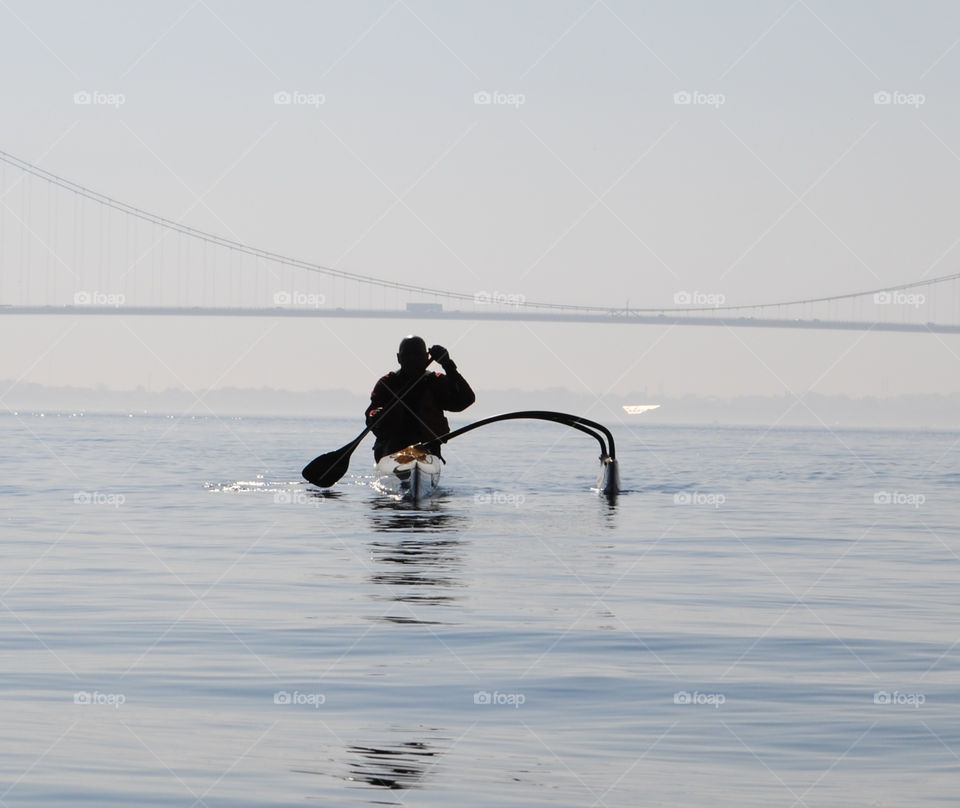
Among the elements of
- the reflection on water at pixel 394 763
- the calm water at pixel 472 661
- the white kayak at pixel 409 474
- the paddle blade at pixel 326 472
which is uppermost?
the paddle blade at pixel 326 472

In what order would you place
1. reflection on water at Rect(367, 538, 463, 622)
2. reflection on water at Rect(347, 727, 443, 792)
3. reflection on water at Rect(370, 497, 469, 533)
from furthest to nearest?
1. reflection on water at Rect(370, 497, 469, 533)
2. reflection on water at Rect(367, 538, 463, 622)
3. reflection on water at Rect(347, 727, 443, 792)

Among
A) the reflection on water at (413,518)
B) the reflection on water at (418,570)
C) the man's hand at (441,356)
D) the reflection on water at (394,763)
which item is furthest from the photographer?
the man's hand at (441,356)

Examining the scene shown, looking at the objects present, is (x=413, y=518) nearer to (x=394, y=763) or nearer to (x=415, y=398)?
(x=415, y=398)

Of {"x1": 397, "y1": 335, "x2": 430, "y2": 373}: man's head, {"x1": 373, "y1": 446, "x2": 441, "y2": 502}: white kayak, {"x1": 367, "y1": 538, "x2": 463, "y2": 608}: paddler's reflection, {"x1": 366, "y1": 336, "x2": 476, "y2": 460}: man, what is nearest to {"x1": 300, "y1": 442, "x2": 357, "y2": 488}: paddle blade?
{"x1": 373, "y1": 446, "x2": 441, "y2": 502}: white kayak

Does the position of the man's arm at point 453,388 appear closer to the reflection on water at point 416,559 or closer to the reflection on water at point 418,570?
the reflection on water at point 416,559

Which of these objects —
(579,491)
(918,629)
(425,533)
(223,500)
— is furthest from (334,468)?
(918,629)

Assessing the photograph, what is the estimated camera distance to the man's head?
15578mm

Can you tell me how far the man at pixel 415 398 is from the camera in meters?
15.6

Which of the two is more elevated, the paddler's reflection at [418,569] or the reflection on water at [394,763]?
the paddler's reflection at [418,569]

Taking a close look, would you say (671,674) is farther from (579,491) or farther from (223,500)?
(579,491)

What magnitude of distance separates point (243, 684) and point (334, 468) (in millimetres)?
11582

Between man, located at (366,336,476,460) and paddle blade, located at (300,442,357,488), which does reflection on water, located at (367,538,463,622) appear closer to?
man, located at (366,336,476,460)

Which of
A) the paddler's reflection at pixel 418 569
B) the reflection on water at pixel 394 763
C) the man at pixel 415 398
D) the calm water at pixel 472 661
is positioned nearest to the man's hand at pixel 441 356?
the man at pixel 415 398

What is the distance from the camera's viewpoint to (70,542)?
11625 millimetres
